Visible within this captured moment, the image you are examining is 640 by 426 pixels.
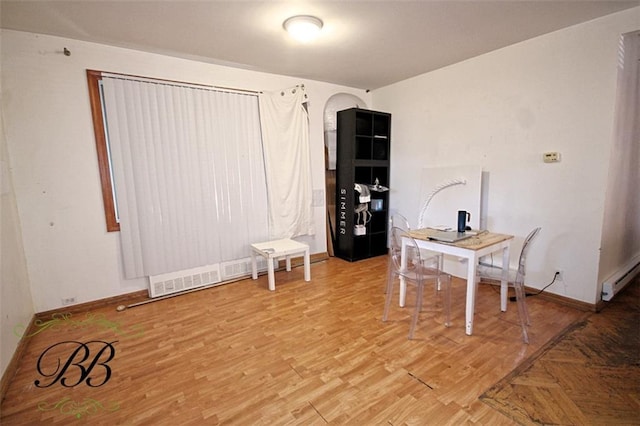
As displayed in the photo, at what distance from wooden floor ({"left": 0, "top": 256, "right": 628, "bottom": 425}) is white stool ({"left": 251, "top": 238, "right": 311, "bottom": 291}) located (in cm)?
39

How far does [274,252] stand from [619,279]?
3601 mm

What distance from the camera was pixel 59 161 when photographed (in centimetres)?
278

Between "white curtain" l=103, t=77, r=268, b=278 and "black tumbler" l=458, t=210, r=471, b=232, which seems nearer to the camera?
"black tumbler" l=458, t=210, r=471, b=232

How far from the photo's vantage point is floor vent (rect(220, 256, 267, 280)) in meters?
3.72

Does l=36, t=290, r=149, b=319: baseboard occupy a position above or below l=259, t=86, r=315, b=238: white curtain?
below

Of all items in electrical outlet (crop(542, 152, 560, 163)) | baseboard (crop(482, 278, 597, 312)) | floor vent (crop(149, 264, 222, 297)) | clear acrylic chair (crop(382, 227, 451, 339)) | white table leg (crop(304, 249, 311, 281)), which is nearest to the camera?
clear acrylic chair (crop(382, 227, 451, 339))

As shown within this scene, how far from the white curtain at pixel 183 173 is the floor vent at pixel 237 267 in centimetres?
8

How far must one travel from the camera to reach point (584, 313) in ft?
9.02

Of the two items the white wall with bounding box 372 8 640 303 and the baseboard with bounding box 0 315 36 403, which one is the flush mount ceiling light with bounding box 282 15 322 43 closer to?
the white wall with bounding box 372 8 640 303

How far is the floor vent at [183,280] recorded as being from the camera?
327 centimetres

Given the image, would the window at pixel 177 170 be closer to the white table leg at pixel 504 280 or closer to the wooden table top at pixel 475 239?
the wooden table top at pixel 475 239

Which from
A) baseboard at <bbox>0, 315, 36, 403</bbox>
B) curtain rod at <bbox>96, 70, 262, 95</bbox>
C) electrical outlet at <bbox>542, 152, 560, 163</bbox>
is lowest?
A: baseboard at <bbox>0, 315, 36, 403</bbox>

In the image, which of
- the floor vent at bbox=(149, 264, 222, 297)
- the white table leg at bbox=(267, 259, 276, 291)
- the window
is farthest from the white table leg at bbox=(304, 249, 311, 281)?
the floor vent at bbox=(149, 264, 222, 297)

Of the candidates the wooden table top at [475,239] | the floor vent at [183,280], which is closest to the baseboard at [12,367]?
the floor vent at [183,280]
